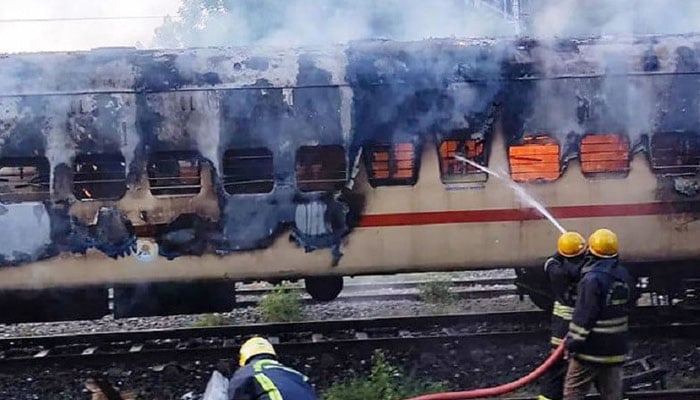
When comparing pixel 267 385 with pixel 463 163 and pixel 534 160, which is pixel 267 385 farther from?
pixel 534 160

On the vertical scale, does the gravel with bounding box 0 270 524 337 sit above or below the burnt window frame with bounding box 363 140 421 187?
below

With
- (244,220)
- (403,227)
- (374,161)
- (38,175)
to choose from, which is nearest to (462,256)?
(403,227)

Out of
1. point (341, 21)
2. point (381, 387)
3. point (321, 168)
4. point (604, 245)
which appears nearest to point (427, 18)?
point (341, 21)

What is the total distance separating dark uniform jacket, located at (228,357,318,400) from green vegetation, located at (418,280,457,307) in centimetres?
699

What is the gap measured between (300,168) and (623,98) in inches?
123

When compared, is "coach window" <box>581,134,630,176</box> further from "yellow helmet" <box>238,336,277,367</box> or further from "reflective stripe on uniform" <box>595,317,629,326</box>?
"yellow helmet" <box>238,336,277,367</box>

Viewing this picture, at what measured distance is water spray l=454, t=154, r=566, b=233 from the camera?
9.01 meters

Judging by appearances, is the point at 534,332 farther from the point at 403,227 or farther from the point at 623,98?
the point at 623,98

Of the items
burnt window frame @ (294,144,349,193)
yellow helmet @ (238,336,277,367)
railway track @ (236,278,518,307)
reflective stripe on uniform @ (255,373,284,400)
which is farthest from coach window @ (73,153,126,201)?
reflective stripe on uniform @ (255,373,284,400)

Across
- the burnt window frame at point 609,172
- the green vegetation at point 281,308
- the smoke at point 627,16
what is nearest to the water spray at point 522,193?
the burnt window frame at point 609,172

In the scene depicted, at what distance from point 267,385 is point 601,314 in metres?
2.89

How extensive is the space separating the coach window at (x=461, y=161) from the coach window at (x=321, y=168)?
95 cm

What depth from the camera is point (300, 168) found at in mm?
8945

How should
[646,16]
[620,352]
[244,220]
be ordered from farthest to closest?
[646,16] < [244,220] < [620,352]
